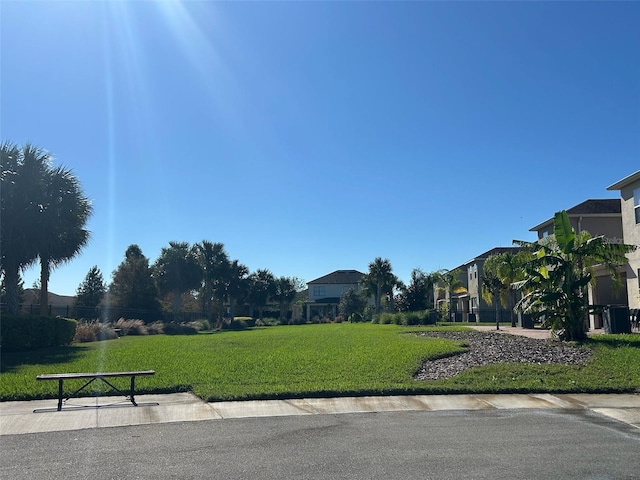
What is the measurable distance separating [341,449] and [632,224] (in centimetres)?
2234

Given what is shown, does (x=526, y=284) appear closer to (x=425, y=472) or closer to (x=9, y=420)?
(x=425, y=472)

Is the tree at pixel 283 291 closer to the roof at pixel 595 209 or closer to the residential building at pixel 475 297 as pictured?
the residential building at pixel 475 297

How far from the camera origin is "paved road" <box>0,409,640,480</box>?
20.1 feet

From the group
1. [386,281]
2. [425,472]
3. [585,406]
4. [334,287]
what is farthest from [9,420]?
[334,287]

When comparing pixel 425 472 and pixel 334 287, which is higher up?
pixel 334 287

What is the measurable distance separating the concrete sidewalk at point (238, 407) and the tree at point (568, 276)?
28.2 feet

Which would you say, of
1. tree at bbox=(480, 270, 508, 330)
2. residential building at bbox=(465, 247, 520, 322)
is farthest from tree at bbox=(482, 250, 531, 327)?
residential building at bbox=(465, 247, 520, 322)

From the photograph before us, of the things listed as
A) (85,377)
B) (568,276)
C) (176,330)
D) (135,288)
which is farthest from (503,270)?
(135,288)

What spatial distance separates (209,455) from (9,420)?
4.13 metres

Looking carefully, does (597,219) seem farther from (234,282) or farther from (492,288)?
(234,282)

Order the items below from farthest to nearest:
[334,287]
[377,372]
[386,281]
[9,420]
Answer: [334,287], [386,281], [377,372], [9,420]

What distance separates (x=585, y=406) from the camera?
33.4 ft

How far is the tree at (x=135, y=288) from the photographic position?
52.4 meters

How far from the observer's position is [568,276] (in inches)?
779
